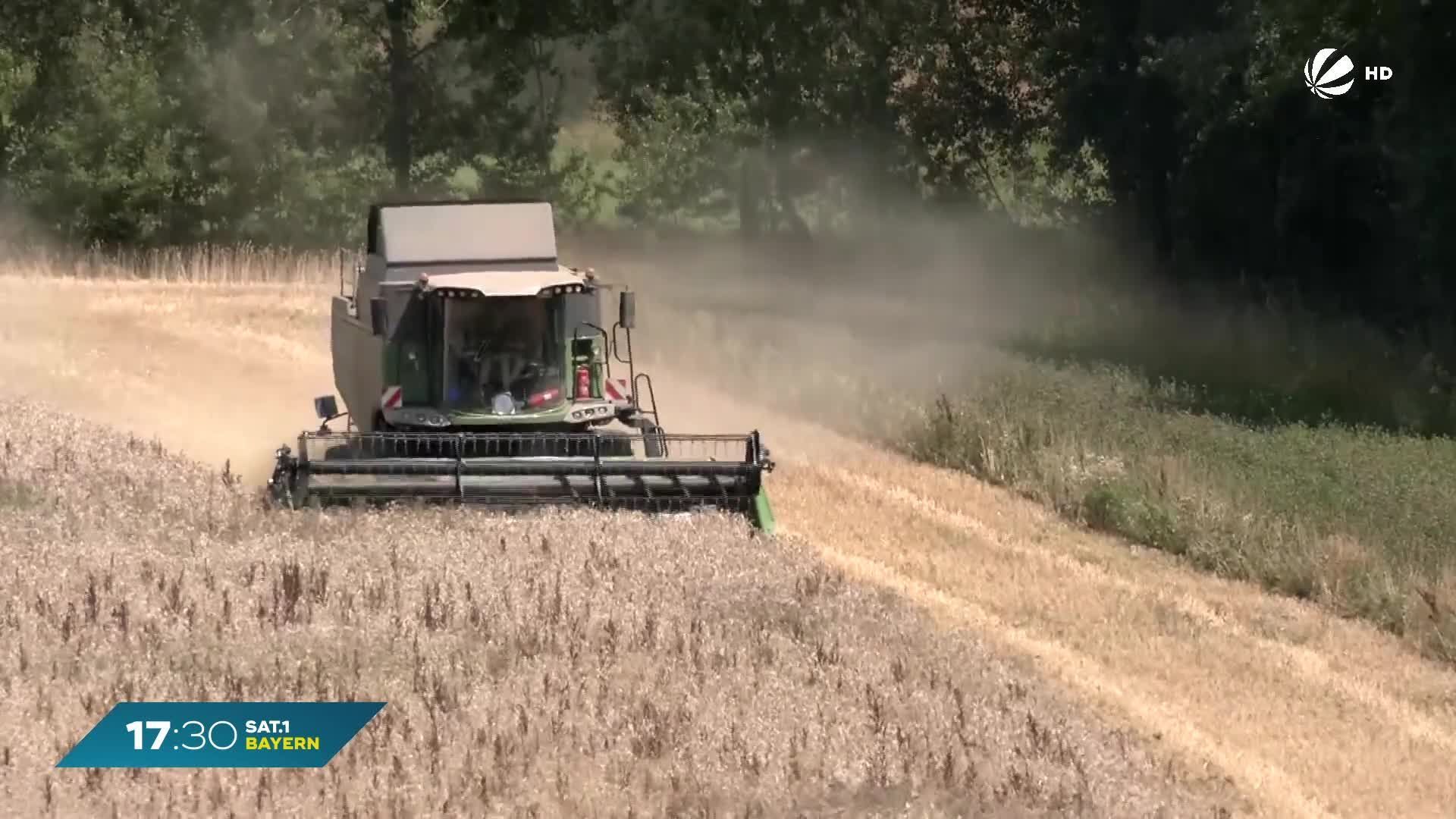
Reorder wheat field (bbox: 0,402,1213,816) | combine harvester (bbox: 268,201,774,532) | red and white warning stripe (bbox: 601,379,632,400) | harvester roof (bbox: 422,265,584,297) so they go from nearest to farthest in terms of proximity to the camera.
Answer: wheat field (bbox: 0,402,1213,816), combine harvester (bbox: 268,201,774,532), harvester roof (bbox: 422,265,584,297), red and white warning stripe (bbox: 601,379,632,400)

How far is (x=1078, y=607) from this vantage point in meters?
A: 14.5

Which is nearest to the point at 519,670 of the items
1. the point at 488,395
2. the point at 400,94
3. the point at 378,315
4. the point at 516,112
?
the point at 488,395

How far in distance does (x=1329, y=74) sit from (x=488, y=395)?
55.5 ft

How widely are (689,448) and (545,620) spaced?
29.7 ft

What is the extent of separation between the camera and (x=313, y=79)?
158ft

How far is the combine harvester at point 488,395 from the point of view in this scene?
1593 centimetres

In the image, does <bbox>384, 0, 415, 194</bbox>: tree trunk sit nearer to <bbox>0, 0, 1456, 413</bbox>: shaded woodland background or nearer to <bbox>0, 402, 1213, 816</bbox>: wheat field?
<bbox>0, 0, 1456, 413</bbox>: shaded woodland background

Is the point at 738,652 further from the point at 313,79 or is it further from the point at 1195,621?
the point at 313,79

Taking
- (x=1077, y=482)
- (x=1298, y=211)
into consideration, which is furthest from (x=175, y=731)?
(x=1298, y=211)

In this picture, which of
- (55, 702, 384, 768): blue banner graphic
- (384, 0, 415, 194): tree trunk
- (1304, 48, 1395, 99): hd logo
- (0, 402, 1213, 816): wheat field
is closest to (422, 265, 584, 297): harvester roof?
(0, 402, 1213, 816): wheat field

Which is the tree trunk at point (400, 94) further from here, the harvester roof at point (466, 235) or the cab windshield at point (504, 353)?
the cab windshield at point (504, 353)

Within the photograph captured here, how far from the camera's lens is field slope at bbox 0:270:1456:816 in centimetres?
1105

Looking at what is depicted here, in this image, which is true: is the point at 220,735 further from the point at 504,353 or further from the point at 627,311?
the point at 504,353

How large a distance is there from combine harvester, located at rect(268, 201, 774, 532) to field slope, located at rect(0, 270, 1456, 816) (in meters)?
1.25
